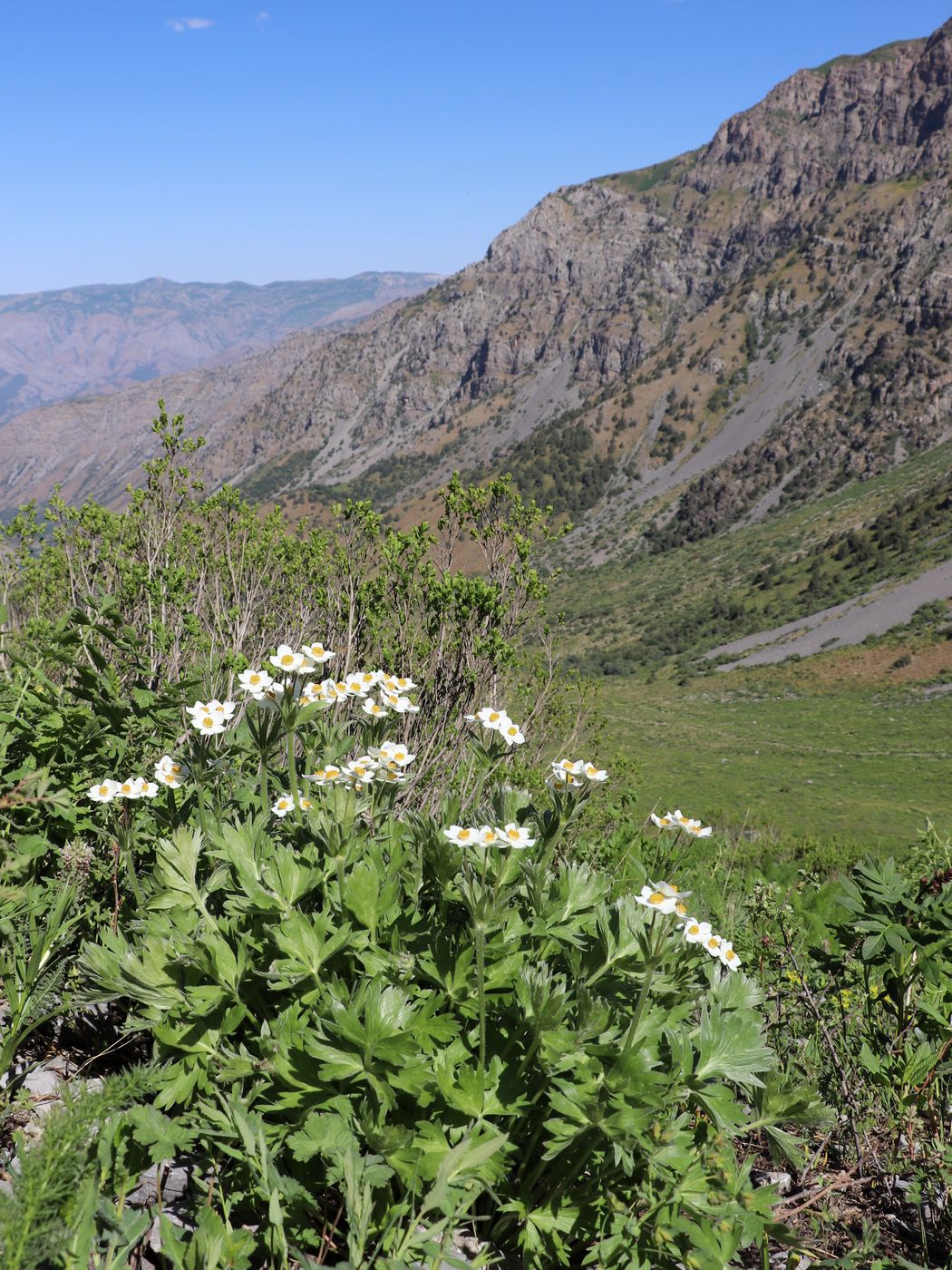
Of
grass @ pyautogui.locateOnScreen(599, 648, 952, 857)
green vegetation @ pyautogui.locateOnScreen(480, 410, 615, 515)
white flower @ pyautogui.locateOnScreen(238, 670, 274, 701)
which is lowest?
grass @ pyautogui.locateOnScreen(599, 648, 952, 857)

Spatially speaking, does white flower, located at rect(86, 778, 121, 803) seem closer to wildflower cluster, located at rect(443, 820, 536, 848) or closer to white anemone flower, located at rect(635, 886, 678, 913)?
wildflower cluster, located at rect(443, 820, 536, 848)

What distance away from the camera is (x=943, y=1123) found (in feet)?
8.99

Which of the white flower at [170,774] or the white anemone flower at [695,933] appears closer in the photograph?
the white anemone flower at [695,933]

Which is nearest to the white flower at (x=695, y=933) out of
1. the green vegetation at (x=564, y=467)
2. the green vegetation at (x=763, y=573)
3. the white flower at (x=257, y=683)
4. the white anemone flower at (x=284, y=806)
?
the white anemone flower at (x=284, y=806)

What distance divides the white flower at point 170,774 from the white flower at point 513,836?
4.43 ft

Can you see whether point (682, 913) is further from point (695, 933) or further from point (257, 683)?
point (257, 683)

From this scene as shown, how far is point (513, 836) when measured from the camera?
230 cm

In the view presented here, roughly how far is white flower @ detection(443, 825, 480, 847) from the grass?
16.3 metres

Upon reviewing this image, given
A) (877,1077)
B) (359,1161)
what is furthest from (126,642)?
(877,1077)

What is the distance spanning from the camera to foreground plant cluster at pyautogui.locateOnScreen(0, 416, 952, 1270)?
1.88m

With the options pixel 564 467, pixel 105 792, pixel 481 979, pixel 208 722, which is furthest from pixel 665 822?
pixel 564 467

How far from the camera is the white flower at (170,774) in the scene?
9.62 ft

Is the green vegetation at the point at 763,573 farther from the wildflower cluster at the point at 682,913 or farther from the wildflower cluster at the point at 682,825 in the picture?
the wildflower cluster at the point at 682,913

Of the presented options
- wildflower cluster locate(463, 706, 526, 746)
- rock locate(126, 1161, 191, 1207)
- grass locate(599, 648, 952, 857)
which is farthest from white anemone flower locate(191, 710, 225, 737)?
grass locate(599, 648, 952, 857)
